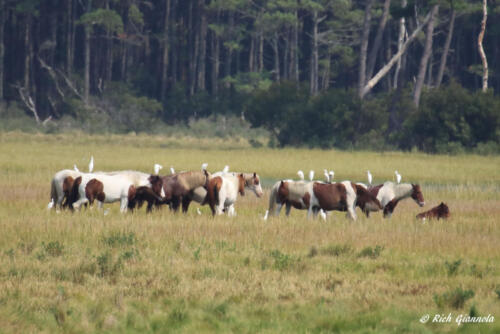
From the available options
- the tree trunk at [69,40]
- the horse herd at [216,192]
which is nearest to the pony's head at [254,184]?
the horse herd at [216,192]

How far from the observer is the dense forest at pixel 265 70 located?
53469mm

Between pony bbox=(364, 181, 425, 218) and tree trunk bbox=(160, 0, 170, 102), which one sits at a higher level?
tree trunk bbox=(160, 0, 170, 102)

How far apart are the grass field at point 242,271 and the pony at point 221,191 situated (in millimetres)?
454

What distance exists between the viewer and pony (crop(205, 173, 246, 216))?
760 inches

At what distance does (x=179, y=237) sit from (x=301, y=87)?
43680 millimetres

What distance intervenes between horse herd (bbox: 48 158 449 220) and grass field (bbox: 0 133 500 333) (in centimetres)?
41

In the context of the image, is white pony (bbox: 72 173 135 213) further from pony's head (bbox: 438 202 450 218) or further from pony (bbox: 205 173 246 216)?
pony's head (bbox: 438 202 450 218)

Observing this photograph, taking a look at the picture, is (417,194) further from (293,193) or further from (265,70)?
(265,70)

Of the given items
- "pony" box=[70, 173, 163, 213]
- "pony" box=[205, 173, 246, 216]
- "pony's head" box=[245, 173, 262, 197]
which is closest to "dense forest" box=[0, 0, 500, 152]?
"pony's head" box=[245, 173, 262, 197]

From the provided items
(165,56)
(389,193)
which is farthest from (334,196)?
(165,56)

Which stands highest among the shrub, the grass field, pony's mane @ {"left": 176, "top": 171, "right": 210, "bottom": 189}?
pony's mane @ {"left": 176, "top": 171, "right": 210, "bottom": 189}

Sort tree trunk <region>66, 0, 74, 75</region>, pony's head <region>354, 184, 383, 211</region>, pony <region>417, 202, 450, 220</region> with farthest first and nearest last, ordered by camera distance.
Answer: tree trunk <region>66, 0, 74, 75</region> < pony <region>417, 202, 450, 220</region> < pony's head <region>354, 184, 383, 211</region>

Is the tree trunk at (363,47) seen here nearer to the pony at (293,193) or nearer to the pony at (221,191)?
the pony at (221,191)

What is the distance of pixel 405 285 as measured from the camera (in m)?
12.4
